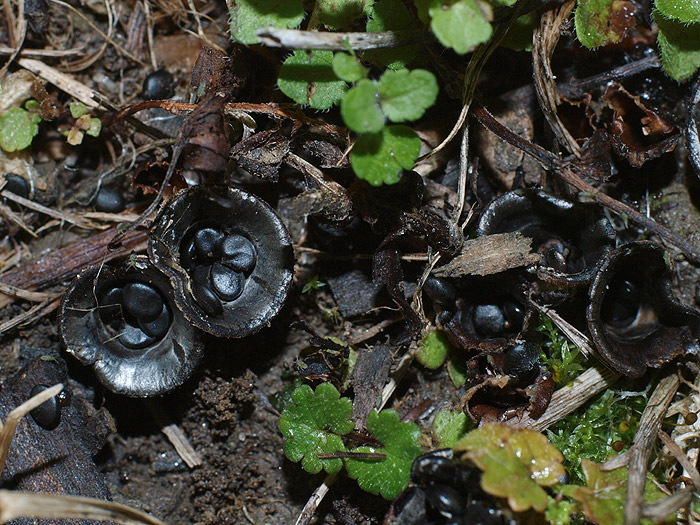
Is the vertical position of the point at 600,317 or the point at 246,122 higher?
the point at 246,122

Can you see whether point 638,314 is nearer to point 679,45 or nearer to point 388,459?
point 679,45

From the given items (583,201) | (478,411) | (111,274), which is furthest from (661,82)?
(111,274)

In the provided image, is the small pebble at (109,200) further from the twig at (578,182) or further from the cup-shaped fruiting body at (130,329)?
the twig at (578,182)

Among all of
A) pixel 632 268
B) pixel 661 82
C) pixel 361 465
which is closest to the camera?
pixel 361 465

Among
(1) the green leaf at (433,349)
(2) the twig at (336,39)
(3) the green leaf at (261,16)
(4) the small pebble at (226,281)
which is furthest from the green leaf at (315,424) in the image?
(3) the green leaf at (261,16)

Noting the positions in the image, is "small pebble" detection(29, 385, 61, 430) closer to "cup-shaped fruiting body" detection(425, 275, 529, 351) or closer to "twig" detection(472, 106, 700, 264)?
"cup-shaped fruiting body" detection(425, 275, 529, 351)

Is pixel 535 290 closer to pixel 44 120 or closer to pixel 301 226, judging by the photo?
pixel 301 226

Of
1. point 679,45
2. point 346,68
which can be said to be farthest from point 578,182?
point 346,68

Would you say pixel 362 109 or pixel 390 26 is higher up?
pixel 390 26
